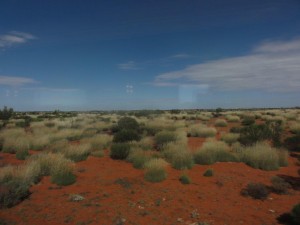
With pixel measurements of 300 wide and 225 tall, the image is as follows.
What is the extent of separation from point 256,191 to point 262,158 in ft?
13.9

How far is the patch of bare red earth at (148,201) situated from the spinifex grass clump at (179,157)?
0.89 metres

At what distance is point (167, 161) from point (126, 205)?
5584 millimetres

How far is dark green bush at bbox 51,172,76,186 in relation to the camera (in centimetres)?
1058

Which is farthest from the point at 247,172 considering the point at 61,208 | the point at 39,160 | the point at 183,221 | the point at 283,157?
the point at 39,160

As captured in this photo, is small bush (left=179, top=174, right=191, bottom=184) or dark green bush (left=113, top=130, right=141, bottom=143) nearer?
small bush (left=179, top=174, right=191, bottom=184)

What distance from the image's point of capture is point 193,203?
8.97 m

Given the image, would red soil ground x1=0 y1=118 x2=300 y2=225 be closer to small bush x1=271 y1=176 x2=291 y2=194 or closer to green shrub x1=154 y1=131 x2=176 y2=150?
small bush x1=271 y1=176 x2=291 y2=194

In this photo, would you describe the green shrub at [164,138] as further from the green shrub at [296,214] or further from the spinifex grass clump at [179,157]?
the green shrub at [296,214]

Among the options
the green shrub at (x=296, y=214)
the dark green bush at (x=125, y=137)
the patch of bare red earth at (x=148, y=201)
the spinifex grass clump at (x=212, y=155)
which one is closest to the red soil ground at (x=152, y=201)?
the patch of bare red earth at (x=148, y=201)

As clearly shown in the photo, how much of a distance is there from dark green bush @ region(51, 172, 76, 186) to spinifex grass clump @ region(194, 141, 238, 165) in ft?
20.1

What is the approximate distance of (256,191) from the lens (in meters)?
9.73

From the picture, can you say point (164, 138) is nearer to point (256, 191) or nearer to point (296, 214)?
point (256, 191)

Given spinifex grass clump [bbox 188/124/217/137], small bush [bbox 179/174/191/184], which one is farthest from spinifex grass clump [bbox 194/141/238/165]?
spinifex grass clump [bbox 188/124/217/137]

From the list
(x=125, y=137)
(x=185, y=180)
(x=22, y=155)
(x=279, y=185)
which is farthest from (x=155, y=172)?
(x=125, y=137)
